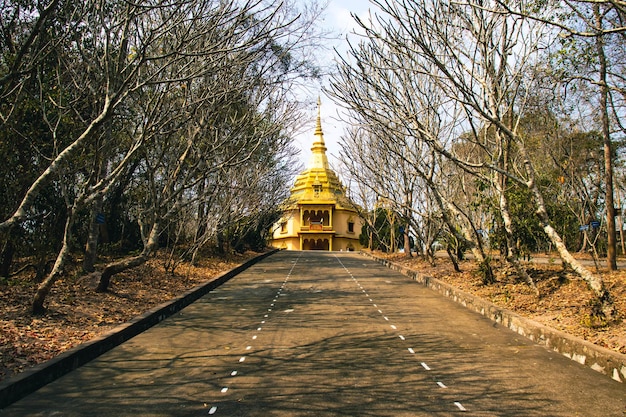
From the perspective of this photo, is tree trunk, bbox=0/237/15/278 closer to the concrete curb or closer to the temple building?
the concrete curb

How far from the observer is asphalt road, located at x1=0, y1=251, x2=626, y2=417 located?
5.29m

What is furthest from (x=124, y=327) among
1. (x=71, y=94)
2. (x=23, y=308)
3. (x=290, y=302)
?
(x=71, y=94)

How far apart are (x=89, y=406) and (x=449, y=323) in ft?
21.8

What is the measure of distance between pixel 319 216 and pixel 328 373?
53.1 m

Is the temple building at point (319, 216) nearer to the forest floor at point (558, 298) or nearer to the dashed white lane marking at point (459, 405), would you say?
the forest floor at point (558, 298)

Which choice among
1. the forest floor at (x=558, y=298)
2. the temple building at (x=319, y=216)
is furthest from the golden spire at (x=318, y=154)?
the forest floor at (x=558, y=298)

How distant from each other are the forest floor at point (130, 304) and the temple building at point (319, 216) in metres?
40.5

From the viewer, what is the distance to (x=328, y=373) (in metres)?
6.46

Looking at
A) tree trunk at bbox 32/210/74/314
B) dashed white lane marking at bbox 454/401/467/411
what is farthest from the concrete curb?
dashed white lane marking at bbox 454/401/467/411

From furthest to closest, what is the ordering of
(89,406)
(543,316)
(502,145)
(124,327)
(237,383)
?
(502,145), (543,316), (124,327), (237,383), (89,406)

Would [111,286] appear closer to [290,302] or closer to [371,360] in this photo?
[290,302]

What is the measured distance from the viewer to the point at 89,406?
5.32 metres

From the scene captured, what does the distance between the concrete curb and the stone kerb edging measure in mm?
6357

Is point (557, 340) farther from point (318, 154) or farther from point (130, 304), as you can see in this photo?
point (318, 154)
